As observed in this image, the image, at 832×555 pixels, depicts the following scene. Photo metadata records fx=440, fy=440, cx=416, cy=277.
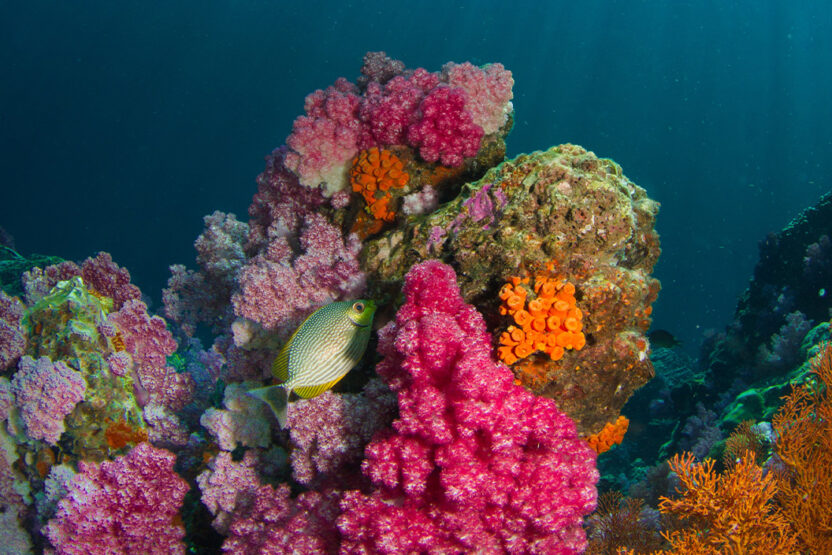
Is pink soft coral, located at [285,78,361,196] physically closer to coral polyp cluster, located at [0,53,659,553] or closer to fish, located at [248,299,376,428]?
coral polyp cluster, located at [0,53,659,553]

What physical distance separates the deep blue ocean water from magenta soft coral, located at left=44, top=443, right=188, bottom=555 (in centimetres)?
5389

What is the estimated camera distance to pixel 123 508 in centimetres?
294

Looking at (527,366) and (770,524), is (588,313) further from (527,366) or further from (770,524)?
(770,524)

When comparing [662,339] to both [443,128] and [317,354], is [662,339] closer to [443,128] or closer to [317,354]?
[443,128]

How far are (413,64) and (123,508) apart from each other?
88.7 m

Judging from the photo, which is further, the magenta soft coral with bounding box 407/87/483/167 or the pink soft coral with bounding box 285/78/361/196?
the pink soft coral with bounding box 285/78/361/196

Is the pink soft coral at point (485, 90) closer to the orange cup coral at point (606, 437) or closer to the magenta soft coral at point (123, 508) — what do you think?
the orange cup coral at point (606, 437)

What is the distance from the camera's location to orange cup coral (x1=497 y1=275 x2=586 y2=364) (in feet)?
7.97

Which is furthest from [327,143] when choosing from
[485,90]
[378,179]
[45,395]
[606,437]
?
[606,437]

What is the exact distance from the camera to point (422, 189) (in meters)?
3.93

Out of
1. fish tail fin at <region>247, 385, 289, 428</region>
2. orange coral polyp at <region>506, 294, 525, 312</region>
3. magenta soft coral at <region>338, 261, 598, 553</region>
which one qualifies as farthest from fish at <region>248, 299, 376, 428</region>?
orange coral polyp at <region>506, 294, 525, 312</region>

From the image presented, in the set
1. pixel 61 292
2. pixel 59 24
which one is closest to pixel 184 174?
pixel 59 24

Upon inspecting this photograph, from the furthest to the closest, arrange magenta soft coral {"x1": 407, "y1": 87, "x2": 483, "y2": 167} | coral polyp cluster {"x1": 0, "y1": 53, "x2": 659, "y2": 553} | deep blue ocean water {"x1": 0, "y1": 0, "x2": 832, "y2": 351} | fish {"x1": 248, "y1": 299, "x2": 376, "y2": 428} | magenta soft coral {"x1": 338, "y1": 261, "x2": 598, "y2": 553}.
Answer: deep blue ocean water {"x1": 0, "y1": 0, "x2": 832, "y2": 351} < magenta soft coral {"x1": 407, "y1": 87, "x2": 483, "y2": 167} < fish {"x1": 248, "y1": 299, "x2": 376, "y2": 428} < coral polyp cluster {"x1": 0, "y1": 53, "x2": 659, "y2": 553} < magenta soft coral {"x1": 338, "y1": 261, "x2": 598, "y2": 553}

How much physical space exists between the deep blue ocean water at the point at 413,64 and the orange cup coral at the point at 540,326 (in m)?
53.1
